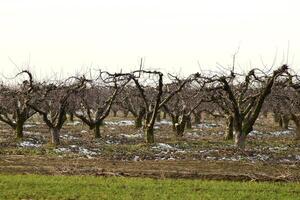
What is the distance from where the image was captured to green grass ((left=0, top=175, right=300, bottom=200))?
13.0 m

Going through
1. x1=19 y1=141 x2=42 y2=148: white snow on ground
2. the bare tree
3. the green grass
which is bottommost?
the green grass

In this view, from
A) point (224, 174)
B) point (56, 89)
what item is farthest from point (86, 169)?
point (56, 89)

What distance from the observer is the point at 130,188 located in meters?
14.0

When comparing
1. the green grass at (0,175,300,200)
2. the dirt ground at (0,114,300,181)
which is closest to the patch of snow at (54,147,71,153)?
the dirt ground at (0,114,300,181)

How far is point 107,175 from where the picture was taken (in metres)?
16.5

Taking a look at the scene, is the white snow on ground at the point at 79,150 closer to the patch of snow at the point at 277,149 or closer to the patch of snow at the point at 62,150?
the patch of snow at the point at 62,150

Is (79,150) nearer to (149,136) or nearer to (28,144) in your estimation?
(28,144)

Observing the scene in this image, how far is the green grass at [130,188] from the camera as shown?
512 inches

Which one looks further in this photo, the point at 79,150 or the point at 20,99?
the point at 20,99

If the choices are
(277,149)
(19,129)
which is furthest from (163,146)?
(19,129)

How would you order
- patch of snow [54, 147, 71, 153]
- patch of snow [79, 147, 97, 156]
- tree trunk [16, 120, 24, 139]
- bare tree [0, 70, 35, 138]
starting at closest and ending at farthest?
patch of snow [79, 147, 97, 156] < patch of snow [54, 147, 71, 153] < bare tree [0, 70, 35, 138] < tree trunk [16, 120, 24, 139]

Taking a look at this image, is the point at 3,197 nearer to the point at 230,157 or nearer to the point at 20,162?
the point at 20,162

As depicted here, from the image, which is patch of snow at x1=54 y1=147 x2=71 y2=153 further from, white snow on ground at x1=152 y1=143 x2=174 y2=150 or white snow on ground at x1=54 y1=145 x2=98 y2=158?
white snow on ground at x1=152 y1=143 x2=174 y2=150

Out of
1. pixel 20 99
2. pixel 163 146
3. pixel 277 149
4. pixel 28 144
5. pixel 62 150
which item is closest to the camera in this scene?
pixel 62 150
